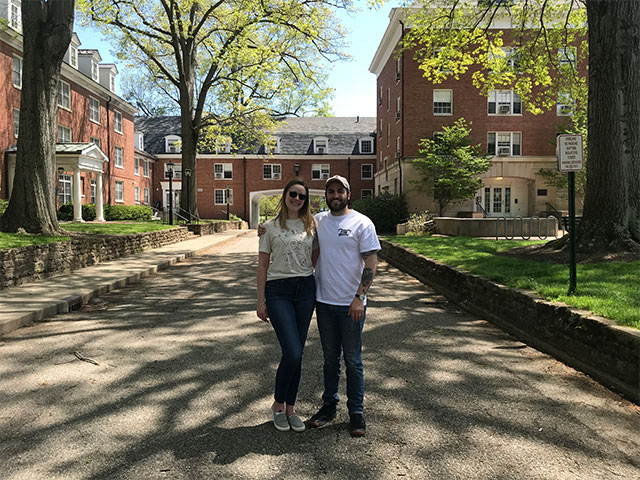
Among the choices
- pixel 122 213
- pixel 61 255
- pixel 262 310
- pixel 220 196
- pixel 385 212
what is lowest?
pixel 61 255

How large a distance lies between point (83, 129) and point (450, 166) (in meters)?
24.3

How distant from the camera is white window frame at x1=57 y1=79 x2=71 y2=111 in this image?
3059 centimetres

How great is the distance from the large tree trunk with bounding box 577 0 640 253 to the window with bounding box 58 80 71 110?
30.2m

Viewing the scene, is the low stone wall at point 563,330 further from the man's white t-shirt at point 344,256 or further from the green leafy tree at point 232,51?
the green leafy tree at point 232,51

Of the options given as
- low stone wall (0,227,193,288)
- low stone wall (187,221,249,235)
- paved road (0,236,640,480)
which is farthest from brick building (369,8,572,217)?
paved road (0,236,640,480)

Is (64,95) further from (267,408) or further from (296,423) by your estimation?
(296,423)

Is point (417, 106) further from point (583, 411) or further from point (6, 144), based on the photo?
point (583, 411)

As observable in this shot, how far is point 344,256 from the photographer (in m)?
3.43

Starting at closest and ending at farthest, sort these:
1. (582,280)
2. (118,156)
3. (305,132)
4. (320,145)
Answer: (582,280), (118,156), (320,145), (305,132)

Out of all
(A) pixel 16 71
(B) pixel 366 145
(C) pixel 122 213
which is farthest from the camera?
(B) pixel 366 145

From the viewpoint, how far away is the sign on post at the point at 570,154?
6.19 m

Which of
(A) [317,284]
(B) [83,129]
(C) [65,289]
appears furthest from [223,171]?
(A) [317,284]

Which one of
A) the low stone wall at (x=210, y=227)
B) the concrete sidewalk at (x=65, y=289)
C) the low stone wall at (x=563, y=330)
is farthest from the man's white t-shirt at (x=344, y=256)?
the low stone wall at (x=210, y=227)

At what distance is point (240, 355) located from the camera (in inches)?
211
